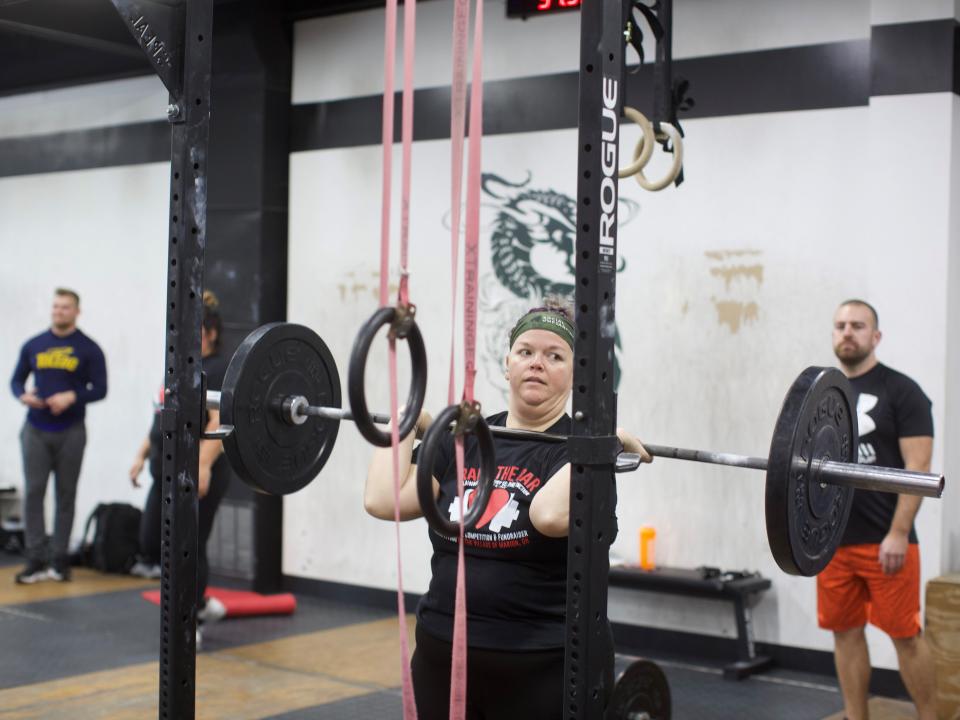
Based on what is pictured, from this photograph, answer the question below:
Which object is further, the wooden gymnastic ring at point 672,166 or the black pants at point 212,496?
the black pants at point 212,496

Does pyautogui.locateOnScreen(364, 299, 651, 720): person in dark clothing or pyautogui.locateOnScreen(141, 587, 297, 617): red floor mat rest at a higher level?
pyautogui.locateOnScreen(364, 299, 651, 720): person in dark clothing

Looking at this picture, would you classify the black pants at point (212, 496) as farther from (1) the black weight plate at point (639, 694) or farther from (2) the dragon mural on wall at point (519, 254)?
(1) the black weight plate at point (639, 694)

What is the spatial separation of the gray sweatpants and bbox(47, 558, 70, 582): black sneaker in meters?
0.10

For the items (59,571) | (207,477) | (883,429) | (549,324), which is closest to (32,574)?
(59,571)

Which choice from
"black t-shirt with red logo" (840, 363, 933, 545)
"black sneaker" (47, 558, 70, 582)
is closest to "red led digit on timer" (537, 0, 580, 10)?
"black t-shirt with red logo" (840, 363, 933, 545)

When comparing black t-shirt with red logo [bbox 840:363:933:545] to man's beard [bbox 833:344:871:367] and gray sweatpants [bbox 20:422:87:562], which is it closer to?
man's beard [bbox 833:344:871:367]

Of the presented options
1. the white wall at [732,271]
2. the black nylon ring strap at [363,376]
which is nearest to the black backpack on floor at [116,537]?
the white wall at [732,271]

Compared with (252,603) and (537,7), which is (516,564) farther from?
(252,603)

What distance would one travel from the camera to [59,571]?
630 cm

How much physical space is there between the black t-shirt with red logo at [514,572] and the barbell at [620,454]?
0.09m

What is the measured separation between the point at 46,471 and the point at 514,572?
15.0 ft

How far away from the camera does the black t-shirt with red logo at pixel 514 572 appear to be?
2188 mm

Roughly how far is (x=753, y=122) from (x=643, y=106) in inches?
19.3

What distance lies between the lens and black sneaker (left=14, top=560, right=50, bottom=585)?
6.20m
